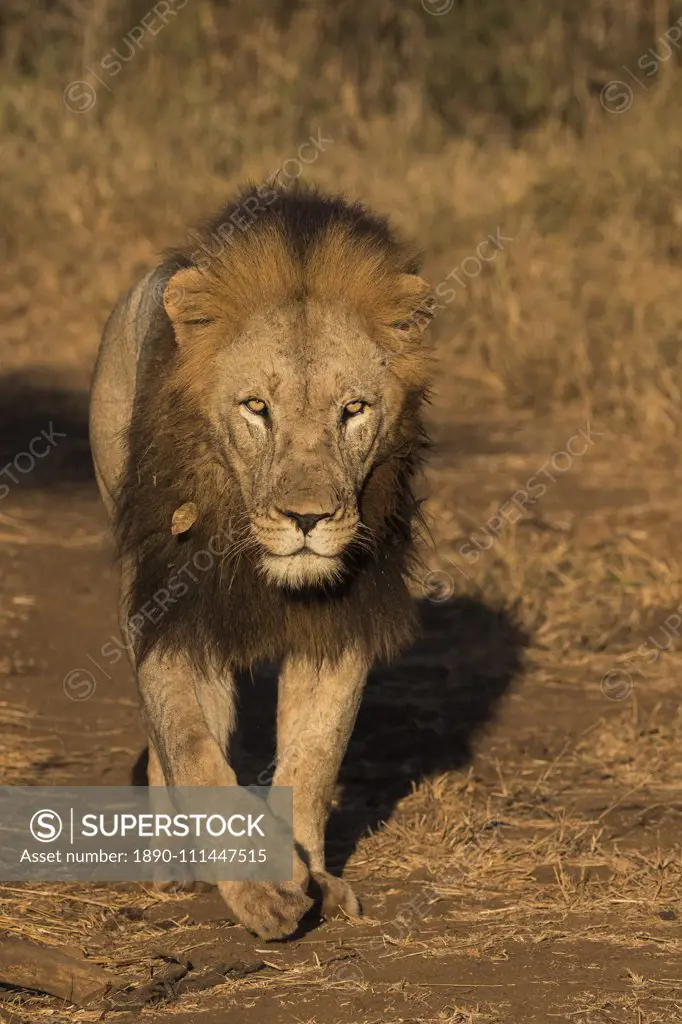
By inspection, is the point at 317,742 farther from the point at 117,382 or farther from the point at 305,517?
the point at 117,382

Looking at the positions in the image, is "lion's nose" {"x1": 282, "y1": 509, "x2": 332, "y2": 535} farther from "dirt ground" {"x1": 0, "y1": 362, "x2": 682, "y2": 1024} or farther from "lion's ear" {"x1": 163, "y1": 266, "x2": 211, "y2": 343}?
"dirt ground" {"x1": 0, "y1": 362, "x2": 682, "y2": 1024}

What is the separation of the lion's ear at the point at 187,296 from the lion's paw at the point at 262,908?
1.31m

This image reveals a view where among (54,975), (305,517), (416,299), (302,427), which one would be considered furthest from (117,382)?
(54,975)

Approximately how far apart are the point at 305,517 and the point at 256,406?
1.10ft

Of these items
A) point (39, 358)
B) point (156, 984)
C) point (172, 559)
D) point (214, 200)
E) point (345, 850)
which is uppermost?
point (214, 200)

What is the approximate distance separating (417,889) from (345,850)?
41cm

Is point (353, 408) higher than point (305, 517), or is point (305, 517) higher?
point (353, 408)

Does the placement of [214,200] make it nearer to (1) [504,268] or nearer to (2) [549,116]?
(1) [504,268]

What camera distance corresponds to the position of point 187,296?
4.32 metres

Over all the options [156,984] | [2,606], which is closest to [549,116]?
Result: [2,606]

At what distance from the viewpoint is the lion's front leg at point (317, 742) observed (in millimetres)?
4430

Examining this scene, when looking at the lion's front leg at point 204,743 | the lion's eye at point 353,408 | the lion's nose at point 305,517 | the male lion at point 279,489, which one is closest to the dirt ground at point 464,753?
the lion's front leg at point 204,743

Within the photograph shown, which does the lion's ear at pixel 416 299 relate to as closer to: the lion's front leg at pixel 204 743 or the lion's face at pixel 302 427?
the lion's face at pixel 302 427

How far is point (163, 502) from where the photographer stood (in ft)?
14.7
